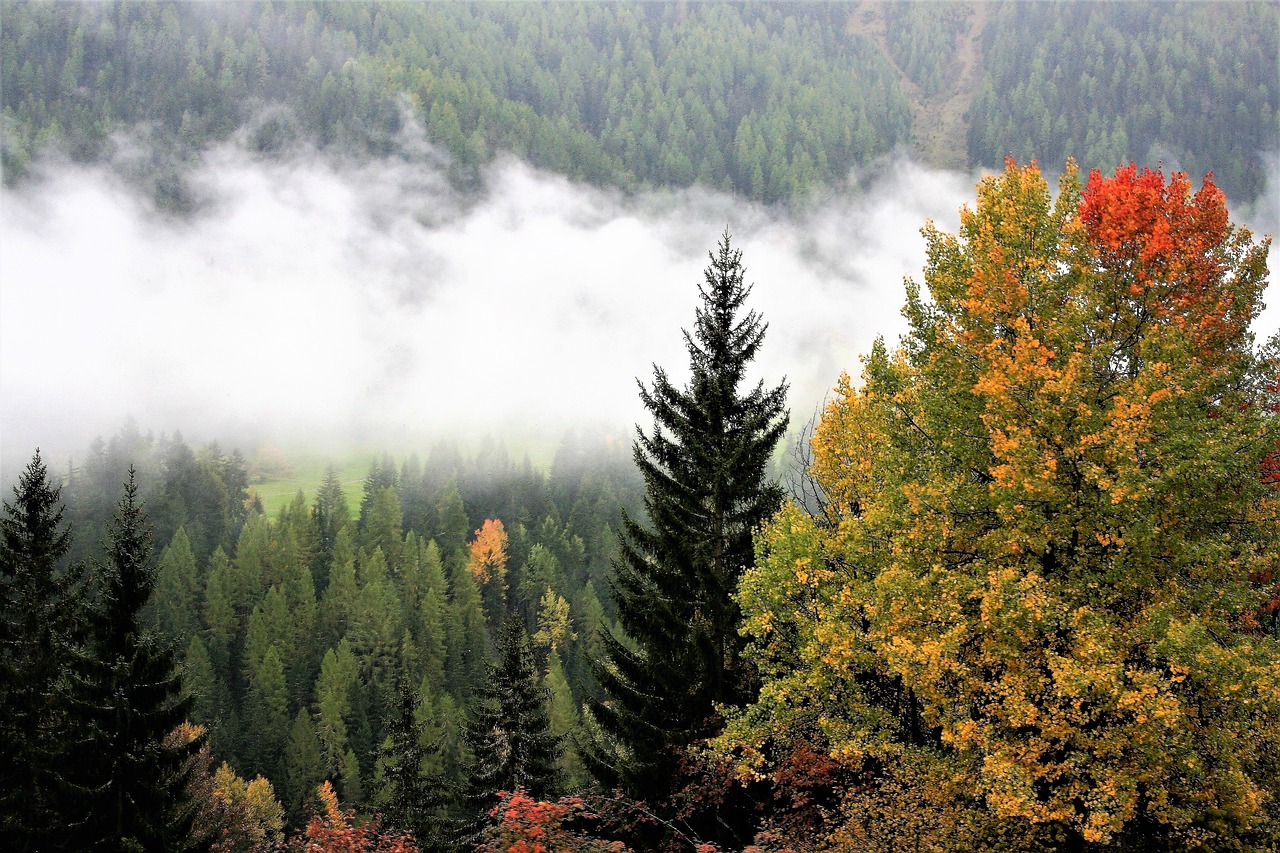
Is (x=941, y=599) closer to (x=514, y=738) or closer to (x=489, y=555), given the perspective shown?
(x=514, y=738)

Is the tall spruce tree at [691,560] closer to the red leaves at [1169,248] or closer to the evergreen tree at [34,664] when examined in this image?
the red leaves at [1169,248]

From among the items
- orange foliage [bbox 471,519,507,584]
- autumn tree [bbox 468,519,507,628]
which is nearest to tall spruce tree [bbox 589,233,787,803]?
autumn tree [bbox 468,519,507,628]

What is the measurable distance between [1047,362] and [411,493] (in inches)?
5664

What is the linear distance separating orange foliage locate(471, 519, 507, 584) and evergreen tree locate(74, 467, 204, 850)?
104506mm

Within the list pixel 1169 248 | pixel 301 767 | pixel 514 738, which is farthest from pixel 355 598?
pixel 1169 248

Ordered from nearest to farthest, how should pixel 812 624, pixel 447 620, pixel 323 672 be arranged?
1. pixel 812 624
2. pixel 323 672
3. pixel 447 620

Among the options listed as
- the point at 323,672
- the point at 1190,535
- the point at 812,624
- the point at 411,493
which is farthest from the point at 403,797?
the point at 411,493

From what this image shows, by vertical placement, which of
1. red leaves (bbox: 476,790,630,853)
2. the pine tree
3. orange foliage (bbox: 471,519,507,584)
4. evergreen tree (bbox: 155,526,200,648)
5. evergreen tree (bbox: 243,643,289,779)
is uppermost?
orange foliage (bbox: 471,519,507,584)

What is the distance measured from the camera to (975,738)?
11.6m

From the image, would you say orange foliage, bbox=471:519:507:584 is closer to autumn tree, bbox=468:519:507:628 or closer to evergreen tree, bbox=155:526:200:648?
autumn tree, bbox=468:519:507:628

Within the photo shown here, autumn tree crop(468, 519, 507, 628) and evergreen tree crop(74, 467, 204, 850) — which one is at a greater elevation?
autumn tree crop(468, 519, 507, 628)

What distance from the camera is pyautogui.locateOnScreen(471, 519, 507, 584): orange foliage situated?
412 feet

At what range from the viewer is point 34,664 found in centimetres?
2088

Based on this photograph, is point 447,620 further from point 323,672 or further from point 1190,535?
point 1190,535
